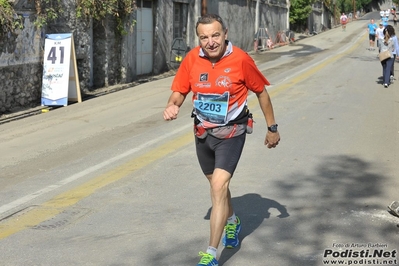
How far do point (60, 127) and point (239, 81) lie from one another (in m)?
8.11

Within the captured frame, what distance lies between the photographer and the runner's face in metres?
5.05

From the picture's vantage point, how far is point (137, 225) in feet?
20.3

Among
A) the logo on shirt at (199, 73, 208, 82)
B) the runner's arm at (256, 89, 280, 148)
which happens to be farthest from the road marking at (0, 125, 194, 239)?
the runner's arm at (256, 89, 280, 148)

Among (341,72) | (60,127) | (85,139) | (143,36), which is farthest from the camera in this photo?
(143,36)

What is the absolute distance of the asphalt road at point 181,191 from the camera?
551 centimetres

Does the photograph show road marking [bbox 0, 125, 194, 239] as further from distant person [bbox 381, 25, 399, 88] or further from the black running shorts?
distant person [bbox 381, 25, 399, 88]

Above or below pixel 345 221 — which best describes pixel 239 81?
above

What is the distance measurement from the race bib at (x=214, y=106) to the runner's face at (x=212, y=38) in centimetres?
31

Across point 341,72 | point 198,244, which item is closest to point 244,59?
point 198,244

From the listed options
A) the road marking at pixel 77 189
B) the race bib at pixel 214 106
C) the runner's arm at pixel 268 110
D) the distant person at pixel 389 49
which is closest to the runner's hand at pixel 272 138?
the runner's arm at pixel 268 110

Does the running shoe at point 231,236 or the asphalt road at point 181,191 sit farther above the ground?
the running shoe at point 231,236

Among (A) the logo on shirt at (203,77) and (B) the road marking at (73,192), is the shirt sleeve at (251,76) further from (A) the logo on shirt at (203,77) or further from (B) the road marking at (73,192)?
(B) the road marking at (73,192)

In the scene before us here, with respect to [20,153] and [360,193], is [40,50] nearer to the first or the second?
[20,153]

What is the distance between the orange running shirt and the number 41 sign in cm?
1102
